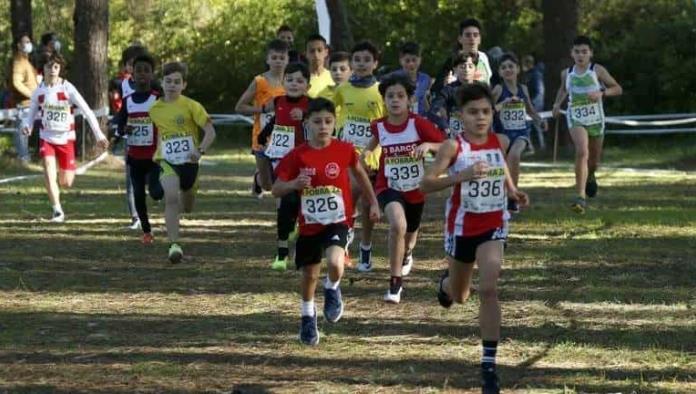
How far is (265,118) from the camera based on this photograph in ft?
49.8

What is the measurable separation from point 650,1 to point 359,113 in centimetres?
2475

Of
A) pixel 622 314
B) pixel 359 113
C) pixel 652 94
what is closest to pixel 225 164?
pixel 652 94

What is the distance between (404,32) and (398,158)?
91.1 feet

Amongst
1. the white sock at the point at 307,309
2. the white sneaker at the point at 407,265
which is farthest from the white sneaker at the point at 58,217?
the white sock at the point at 307,309

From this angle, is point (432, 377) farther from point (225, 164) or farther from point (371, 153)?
point (225, 164)

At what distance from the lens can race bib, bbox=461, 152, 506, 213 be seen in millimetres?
8609

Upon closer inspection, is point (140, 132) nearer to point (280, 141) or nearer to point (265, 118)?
point (265, 118)

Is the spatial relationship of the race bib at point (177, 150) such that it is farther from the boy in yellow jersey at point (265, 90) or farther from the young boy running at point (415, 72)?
the young boy running at point (415, 72)

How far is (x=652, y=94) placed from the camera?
3391 cm

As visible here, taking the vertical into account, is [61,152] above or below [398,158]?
below

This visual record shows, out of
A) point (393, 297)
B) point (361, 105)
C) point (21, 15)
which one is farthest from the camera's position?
point (21, 15)

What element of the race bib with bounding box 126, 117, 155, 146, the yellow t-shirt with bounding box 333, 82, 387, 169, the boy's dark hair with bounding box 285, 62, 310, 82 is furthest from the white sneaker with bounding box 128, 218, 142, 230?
the boy's dark hair with bounding box 285, 62, 310, 82

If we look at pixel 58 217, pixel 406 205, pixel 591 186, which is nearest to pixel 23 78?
pixel 58 217

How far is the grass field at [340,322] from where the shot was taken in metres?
8.64
